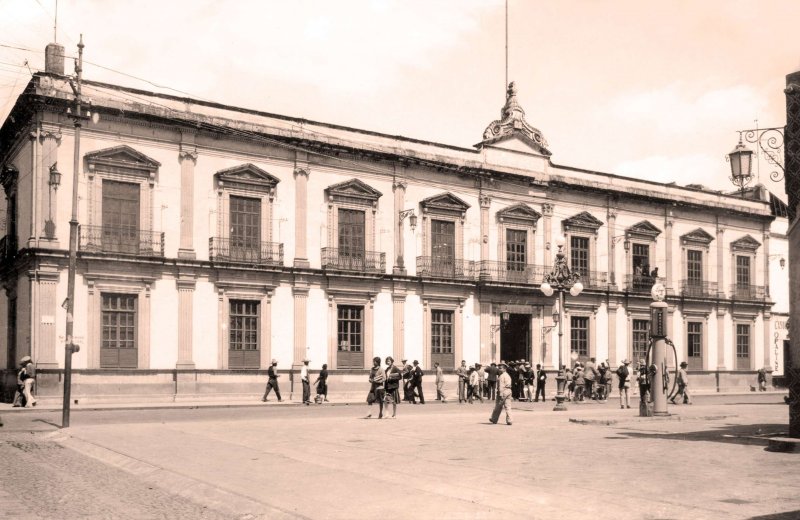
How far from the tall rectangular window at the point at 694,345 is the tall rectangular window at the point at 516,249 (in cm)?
1106

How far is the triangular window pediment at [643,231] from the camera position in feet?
140

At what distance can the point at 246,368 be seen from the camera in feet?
102

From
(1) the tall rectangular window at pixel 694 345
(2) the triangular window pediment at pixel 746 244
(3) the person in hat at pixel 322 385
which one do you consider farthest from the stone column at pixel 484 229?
(2) the triangular window pediment at pixel 746 244

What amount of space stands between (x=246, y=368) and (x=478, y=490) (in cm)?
2222

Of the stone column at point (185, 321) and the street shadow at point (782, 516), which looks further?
the stone column at point (185, 321)

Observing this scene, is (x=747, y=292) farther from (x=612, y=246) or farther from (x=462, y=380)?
(x=462, y=380)

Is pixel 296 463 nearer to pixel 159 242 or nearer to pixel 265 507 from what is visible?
pixel 265 507

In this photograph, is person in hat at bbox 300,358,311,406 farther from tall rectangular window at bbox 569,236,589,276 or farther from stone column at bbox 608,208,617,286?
stone column at bbox 608,208,617,286

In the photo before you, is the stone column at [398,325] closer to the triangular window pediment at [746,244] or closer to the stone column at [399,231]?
the stone column at [399,231]

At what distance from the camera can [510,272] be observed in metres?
38.1

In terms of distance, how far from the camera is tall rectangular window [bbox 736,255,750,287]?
154ft

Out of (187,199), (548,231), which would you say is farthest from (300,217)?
(548,231)

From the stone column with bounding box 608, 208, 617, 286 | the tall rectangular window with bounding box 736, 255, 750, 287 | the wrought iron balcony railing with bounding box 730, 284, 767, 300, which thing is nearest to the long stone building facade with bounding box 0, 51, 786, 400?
the stone column with bounding box 608, 208, 617, 286

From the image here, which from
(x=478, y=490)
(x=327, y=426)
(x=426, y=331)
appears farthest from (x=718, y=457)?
(x=426, y=331)
